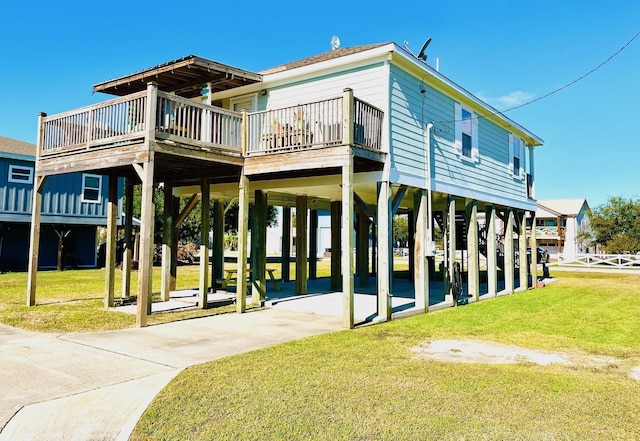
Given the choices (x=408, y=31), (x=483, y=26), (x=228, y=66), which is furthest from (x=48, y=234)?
(x=483, y=26)

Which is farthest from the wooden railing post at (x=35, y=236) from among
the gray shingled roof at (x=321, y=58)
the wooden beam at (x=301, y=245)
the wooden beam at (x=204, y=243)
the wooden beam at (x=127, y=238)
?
the wooden beam at (x=301, y=245)

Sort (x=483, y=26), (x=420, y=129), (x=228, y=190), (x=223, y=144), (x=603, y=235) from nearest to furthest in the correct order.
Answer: (x=223, y=144) → (x=420, y=129) → (x=228, y=190) → (x=483, y=26) → (x=603, y=235)

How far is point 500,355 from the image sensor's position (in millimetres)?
6410

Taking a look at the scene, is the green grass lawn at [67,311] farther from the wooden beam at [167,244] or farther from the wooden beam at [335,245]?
the wooden beam at [335,245]

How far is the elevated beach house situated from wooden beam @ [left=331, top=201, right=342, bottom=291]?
1709mm

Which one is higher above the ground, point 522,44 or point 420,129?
point 522,44

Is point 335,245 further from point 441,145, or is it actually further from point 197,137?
point 197,137

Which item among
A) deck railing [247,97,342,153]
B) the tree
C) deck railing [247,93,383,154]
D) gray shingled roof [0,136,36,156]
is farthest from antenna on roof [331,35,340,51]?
the tree

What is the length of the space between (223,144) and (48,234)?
1820cm

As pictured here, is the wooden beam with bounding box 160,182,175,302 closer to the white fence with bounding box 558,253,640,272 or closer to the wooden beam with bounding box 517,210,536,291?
the wooden beam with bounding box 517,210,536,291

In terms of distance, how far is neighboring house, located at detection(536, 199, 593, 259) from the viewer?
44706 mm

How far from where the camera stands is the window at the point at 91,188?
74.5 feet

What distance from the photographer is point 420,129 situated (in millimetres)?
11141

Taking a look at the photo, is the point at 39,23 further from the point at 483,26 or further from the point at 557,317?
the point at 557,317
